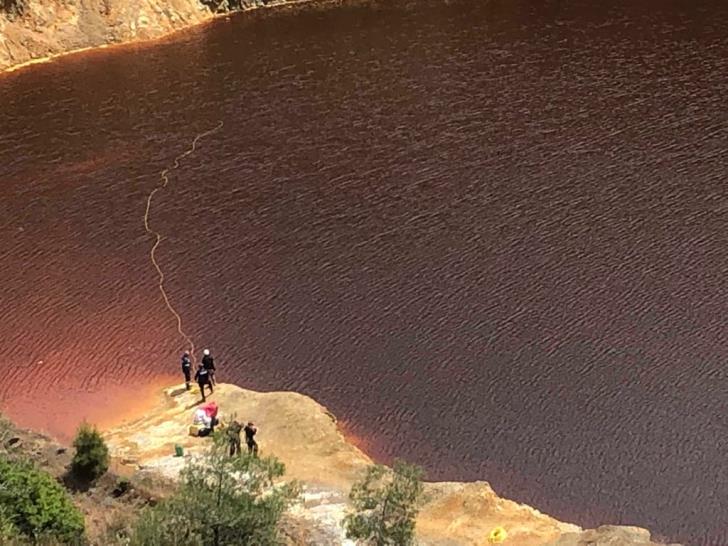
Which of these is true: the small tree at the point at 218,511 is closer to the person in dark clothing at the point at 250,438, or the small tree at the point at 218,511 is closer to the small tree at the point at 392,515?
the small tree at the point at 392,515

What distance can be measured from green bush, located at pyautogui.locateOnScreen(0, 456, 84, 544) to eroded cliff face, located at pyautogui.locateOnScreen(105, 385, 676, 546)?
565 cm

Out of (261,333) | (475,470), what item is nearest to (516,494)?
(475,470)

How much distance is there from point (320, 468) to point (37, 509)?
9184 mm

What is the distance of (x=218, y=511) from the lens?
18250 millimetres

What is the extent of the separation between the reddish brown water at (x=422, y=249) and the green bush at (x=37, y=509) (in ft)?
32.5

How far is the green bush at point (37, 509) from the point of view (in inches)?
758

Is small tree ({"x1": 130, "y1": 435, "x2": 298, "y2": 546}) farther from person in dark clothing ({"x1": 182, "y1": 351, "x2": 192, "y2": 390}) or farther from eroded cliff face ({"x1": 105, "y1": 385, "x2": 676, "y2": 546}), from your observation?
person in dark clothing ({"x1": 182, "y1": 351, "x2": 192, "y2": 390})

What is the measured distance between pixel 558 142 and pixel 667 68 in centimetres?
1439

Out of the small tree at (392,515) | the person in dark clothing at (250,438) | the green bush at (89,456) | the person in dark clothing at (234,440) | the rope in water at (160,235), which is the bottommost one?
the small tree at (392,515)

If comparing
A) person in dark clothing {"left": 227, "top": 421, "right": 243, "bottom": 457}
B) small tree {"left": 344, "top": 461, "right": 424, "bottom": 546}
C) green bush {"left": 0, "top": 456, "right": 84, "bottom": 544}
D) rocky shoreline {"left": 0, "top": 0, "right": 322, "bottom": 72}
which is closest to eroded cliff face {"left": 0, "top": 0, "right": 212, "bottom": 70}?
rocky shoreline {"left": 0, "top": 0, "right": 322, "bottom": 72}

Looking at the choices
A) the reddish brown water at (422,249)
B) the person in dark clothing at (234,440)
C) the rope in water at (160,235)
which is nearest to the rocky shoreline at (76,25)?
the reddish brown water at (422,249)

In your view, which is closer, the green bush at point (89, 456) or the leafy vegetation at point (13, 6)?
the green bush at point (89, 456)

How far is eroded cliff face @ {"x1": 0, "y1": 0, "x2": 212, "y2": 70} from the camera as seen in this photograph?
63844mm

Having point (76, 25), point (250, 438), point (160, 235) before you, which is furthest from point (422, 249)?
point (76, 25)
